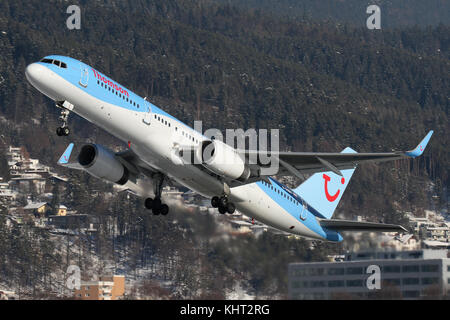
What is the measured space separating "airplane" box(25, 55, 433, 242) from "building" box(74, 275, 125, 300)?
47.1 metres

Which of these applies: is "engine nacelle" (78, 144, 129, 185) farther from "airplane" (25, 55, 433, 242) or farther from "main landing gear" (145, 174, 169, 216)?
"main landing gear" (145, 174, 169, 216)

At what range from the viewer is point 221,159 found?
46.1m

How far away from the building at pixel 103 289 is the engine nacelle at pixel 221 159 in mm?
52743

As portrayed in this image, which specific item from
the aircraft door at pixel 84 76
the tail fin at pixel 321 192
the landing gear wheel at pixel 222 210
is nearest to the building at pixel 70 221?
the tail fin at pixel 321 192

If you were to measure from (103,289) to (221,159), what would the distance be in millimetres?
60470

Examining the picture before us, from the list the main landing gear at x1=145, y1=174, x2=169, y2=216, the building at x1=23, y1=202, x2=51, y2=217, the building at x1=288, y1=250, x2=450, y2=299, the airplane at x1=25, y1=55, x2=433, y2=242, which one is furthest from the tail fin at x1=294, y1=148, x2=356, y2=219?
the building at x1=23, y1=202, x2=51, y2=217

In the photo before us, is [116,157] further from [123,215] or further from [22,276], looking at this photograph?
[123,215]

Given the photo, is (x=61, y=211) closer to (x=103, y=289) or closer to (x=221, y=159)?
(x=103, y=289)

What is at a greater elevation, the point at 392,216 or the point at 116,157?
the point at 392,216

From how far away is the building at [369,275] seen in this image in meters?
57.1

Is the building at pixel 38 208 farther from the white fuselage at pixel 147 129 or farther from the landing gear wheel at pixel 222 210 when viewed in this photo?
the landing gear wheel at pixel 222 210

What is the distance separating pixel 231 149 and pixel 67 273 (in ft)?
289

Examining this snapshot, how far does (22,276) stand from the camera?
13288cm
